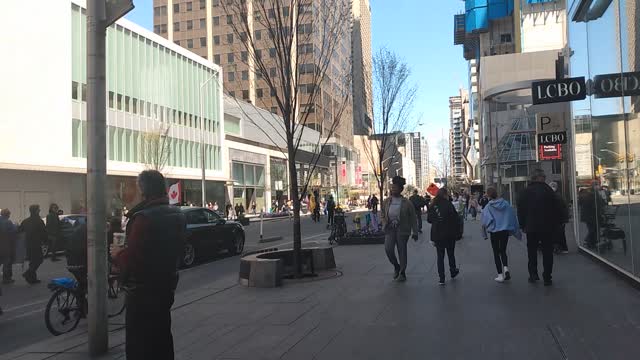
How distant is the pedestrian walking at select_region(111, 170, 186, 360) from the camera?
12.7 feet

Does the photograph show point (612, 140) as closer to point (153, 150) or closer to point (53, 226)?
point (53, 226)

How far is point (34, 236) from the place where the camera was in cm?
1308

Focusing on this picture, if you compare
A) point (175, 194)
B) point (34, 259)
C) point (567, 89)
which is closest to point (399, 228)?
point (567, 89)

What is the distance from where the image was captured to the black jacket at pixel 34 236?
1273 centimetres

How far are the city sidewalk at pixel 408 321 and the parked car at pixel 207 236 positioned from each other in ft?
14.7

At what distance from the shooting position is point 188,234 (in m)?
14.3

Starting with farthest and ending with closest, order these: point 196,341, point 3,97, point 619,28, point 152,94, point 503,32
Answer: point 503,32, point 152,94, point 3,97, point 619,28, point 196,341

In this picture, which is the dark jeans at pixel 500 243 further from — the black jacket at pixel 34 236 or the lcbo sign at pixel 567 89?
the black jacket at pixel 34 236

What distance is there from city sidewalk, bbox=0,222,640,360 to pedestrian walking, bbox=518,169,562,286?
34 cm

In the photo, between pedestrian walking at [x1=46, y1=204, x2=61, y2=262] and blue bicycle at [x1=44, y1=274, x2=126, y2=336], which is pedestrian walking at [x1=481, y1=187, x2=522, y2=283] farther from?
pedestrian walking at [x1=46, y1=204, x2=61, y2=262]

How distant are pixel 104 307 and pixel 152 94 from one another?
44172 mm

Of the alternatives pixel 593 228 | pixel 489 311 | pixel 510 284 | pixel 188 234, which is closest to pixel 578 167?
pixel 593 228

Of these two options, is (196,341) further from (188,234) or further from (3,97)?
(3,97)

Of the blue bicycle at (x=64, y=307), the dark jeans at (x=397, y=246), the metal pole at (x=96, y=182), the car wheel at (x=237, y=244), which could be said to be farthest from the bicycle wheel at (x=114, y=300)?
the car wheel at (x=237, y=244)
